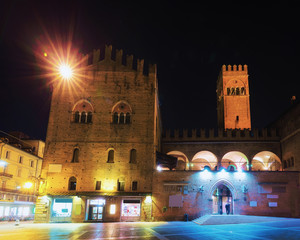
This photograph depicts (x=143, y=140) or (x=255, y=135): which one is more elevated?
(x=255, y=135)

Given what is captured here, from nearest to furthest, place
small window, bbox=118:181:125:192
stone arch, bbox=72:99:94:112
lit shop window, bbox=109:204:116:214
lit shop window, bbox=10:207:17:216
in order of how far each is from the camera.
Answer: lit shop window, bbox=109:204:116:214 → small window, bbox=118:181:125:192 → stone arch, bbox=72:99:94:112 → lit shop window, bbox=10:207:17:216

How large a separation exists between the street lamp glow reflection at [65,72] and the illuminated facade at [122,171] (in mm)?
905

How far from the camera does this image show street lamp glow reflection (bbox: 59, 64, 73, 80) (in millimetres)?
23875

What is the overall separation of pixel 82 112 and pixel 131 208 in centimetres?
948

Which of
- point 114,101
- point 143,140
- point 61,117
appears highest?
point 114,101

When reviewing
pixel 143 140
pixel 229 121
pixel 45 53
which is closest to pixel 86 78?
pixel 45 53

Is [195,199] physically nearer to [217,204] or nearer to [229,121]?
[217,204]

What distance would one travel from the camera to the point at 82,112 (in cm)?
2552

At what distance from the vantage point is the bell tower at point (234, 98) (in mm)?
39844

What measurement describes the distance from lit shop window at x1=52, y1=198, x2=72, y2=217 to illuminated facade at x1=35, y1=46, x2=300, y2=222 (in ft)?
0.26

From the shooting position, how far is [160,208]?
23188mm

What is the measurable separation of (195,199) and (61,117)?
13.7 meters

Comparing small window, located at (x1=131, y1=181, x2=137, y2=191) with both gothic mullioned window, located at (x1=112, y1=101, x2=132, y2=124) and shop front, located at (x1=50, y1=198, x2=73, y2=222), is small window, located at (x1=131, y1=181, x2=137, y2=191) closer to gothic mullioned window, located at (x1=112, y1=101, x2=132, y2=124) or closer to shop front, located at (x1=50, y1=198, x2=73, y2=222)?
shop front, located at (x1=50, y1=198, x2=73, y2=222)

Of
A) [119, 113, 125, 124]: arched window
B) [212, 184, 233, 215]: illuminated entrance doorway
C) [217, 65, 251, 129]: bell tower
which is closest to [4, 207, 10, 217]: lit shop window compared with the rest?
[119, 113, 125, 124]: arched window
